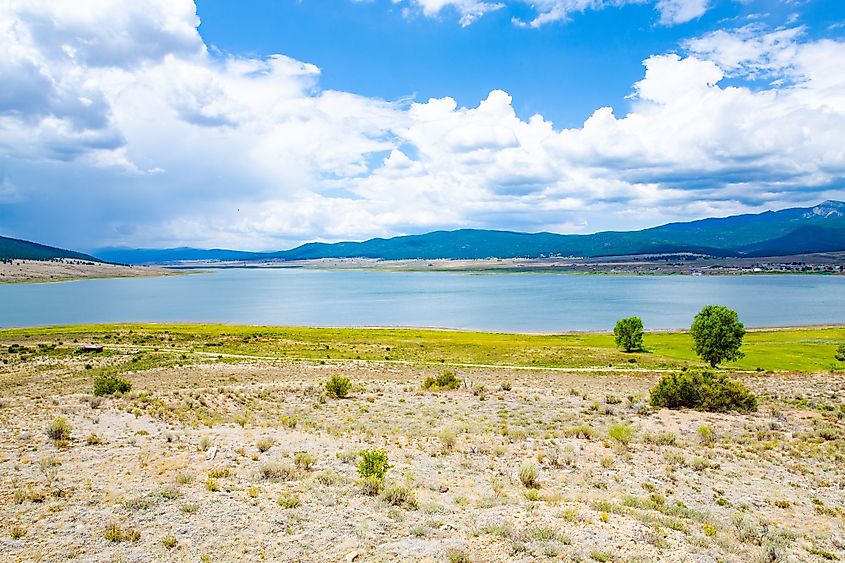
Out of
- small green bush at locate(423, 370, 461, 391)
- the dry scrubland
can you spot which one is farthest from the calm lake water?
the dry scrubland

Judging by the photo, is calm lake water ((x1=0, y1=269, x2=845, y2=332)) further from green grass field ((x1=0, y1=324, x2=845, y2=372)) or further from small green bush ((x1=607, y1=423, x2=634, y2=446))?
small green bush ((x1=607, y1=423, x2=634, y2=446))

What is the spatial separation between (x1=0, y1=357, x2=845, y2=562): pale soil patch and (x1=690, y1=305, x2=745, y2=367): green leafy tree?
74.6 ft

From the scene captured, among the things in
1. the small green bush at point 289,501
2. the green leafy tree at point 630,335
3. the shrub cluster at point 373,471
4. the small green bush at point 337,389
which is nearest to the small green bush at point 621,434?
the shrub cluster at point 373,471

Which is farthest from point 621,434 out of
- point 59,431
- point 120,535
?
point 59,431

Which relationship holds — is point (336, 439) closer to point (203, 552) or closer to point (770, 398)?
point (203, 552)

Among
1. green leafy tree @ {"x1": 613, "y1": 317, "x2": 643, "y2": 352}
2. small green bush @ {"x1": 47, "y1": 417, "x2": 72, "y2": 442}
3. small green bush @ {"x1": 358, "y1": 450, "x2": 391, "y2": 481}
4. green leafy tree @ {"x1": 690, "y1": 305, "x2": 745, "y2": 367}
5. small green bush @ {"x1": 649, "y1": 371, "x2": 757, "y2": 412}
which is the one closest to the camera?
small green bush @ {"x1": 358, "y1": 450, "x2": 391, "y2": 481}

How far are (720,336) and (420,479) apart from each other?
1721 inches

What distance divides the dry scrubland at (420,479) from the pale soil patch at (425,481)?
6cm

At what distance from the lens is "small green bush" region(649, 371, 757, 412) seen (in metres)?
23.8

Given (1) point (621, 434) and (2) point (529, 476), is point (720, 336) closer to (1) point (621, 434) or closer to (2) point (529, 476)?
(1) point (621, 434)

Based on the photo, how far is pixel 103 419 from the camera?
2106 centimetres

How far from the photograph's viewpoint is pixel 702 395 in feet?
80.6

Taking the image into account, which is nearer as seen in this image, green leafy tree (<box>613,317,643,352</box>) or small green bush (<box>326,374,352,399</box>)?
small green bush (<box>326,374,352,399</box>)

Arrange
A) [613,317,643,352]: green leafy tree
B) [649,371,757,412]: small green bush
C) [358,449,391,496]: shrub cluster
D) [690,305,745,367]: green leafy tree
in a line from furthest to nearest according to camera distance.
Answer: [613,317,643,352]: green leafy tree, [690,305,745,367]: green leafy tree, [649,371,757,412]: small green bush, [358,449,391,496]: shrub cluster
